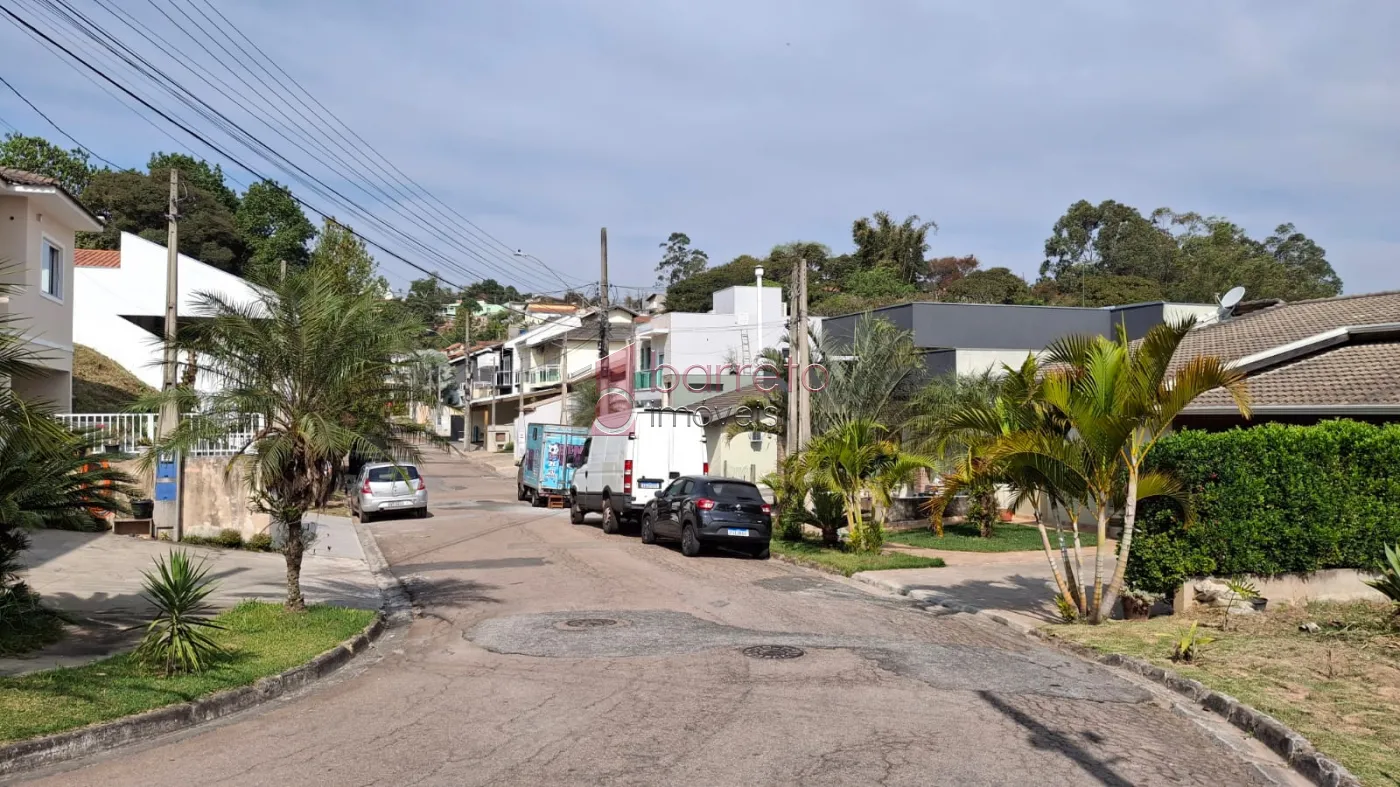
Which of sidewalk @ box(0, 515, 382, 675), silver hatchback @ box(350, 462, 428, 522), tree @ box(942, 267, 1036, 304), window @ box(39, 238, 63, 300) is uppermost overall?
tree @ box(942, 267, 1036, 304)

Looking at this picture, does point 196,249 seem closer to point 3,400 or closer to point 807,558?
point 807,558

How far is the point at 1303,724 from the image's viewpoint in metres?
7.89

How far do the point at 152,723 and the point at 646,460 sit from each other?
16.6 metres

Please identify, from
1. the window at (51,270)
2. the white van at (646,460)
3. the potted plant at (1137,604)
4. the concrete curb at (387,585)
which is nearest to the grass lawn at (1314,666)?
the potted plant at (1137,604)

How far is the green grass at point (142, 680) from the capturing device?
7523 mm

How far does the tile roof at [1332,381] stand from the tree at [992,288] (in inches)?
1550

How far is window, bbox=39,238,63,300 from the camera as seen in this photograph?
21359 millimetres

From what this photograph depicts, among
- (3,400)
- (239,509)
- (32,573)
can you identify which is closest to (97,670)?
(3,400)

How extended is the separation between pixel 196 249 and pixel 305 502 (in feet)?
213

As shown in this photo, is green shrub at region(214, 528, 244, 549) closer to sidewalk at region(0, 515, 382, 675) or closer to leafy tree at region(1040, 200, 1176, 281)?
sidewalk at region(0, 515, 382, 675)

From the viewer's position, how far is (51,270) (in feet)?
72.5

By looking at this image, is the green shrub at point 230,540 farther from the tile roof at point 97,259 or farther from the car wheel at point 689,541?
the tile roof at point 97,259

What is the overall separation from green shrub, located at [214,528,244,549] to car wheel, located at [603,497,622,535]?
8027 millimetres

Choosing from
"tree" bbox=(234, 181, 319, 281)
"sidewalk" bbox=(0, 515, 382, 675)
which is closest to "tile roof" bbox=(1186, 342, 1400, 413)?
"sidewalk" bbox=(0, 515, 382, 675)
